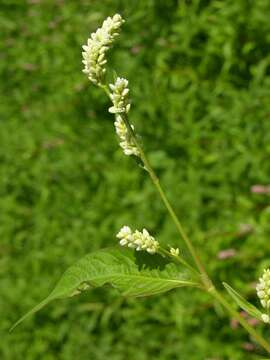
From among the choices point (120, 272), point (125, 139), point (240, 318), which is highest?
point (125, 139)

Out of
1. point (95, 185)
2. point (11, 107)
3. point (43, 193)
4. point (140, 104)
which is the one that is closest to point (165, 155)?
point (140, 104)

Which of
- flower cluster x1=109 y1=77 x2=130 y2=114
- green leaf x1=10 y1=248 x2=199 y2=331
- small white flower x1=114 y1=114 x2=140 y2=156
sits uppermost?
flower cluster x1=109 y1=77 x2=130 y2=114

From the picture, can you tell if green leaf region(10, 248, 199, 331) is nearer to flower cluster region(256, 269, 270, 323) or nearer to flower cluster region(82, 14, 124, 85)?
flower cluster region(256, 269, 270, 323)

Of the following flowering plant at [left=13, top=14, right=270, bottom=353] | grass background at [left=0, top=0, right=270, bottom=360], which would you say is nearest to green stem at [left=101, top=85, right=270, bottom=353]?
flowering plant at [left=13, top=14, right=270, bottom=353]

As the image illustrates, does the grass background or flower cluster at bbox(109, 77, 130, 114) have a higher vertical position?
the grass background

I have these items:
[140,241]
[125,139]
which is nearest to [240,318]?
[140,241]

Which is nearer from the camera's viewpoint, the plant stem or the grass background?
the plant stem

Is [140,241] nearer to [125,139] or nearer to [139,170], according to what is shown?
[125,139]
